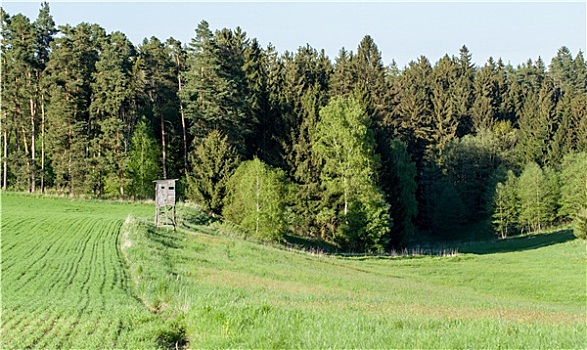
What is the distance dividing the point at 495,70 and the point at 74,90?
Answer: 323 ft

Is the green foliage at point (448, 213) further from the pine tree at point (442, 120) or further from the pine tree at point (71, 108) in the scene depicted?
the pine tree at point (71, 108)

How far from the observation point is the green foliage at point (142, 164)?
2542 inches

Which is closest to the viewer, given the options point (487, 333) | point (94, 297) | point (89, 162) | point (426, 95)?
point (487, 333)

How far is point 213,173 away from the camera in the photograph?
57.8 m

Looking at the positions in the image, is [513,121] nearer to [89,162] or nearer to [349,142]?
[349,142]

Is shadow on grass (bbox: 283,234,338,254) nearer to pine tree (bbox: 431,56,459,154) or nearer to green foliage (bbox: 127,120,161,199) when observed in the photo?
green foliage (bbox: 127,120,161,199)

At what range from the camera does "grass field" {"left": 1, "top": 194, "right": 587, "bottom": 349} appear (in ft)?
37.5

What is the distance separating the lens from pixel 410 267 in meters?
45.4

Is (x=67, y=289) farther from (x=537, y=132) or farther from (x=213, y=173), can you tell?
(x=537, y=132)

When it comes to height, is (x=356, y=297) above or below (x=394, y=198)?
below

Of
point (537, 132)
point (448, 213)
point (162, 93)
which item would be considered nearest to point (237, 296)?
point (162, 93)

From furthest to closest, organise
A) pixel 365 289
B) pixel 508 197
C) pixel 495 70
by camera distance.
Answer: pixel 495 70, pixel 508 197, pixel 365 289

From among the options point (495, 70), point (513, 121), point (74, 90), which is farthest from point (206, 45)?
point (495, 70)

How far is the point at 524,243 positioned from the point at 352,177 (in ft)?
89.5
